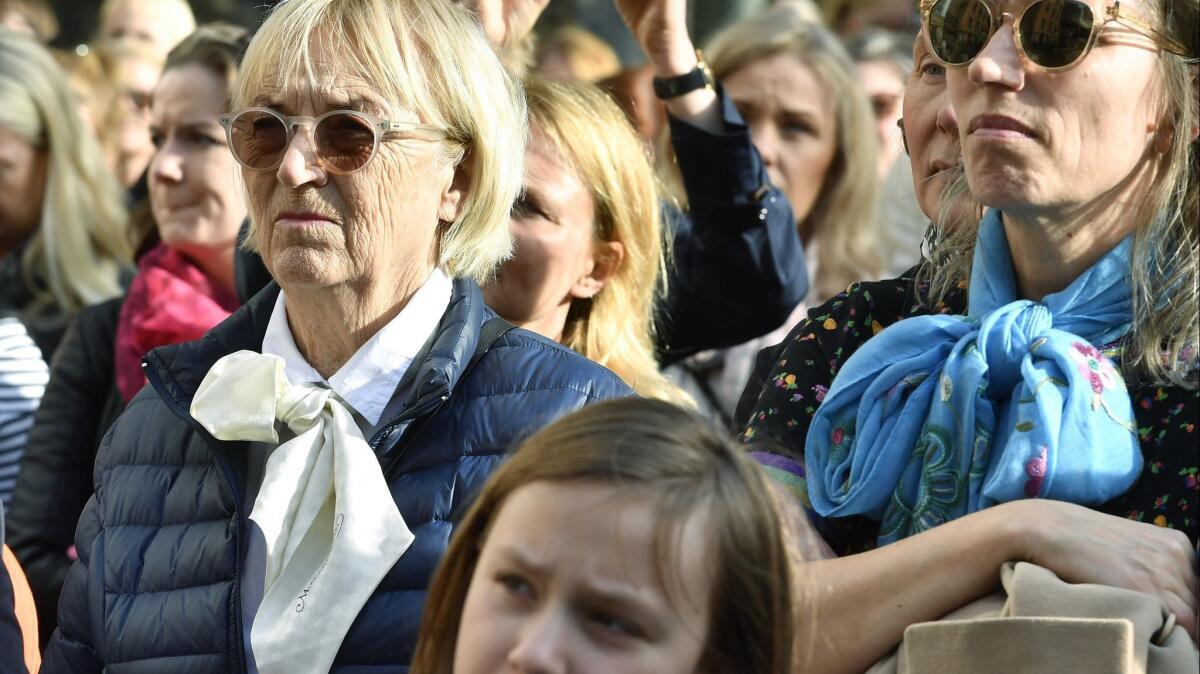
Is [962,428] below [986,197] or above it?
below

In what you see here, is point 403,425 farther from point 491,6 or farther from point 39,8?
point 39,8

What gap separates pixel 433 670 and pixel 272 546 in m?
0.58

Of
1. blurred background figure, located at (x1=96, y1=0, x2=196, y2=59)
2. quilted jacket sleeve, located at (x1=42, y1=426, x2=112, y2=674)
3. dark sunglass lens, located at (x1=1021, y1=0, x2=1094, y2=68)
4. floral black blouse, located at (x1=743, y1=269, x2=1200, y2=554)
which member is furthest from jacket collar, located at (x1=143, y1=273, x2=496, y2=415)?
blurred background figure, located at (x1=96, y1=0, x2=196, y2=59)

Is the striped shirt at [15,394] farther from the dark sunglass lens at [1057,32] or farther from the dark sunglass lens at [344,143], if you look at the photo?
the dark sunglass lens at [1057,32]

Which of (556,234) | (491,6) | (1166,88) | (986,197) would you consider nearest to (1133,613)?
(986,197)

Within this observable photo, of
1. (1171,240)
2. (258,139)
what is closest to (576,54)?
(258,139)

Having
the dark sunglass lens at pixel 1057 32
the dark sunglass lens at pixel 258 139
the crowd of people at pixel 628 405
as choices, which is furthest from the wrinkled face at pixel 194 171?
the dark sunglass lens at pixel 1057 32

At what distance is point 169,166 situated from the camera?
4.37 metres

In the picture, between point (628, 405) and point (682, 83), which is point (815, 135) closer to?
point (682, 83)

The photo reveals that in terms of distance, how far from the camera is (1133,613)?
6.66ft

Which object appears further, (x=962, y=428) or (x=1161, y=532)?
(x=962, y=428)

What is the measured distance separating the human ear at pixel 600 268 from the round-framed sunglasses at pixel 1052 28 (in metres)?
1.29

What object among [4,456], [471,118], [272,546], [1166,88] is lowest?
[4,456]

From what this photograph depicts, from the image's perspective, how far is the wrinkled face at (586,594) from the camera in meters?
1.95
